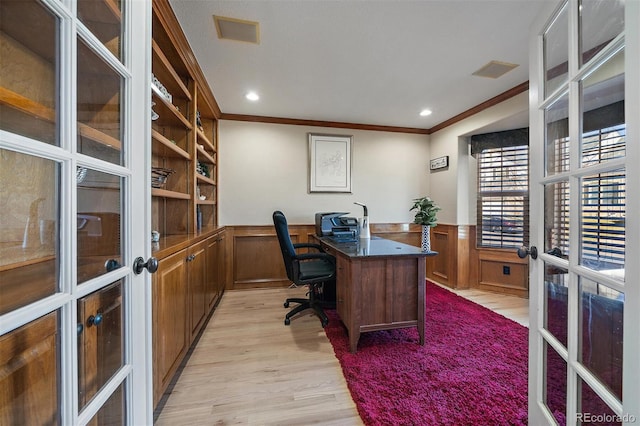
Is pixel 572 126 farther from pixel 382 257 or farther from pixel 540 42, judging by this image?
pixel 382 257

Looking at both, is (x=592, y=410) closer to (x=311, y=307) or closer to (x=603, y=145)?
(x=603, y=145)

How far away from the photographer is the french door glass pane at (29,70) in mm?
582

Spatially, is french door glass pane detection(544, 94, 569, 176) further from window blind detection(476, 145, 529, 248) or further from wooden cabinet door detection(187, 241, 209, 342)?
window blind detection(476, 145, 529, 248)

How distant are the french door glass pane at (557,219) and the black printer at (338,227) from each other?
5.91 ft

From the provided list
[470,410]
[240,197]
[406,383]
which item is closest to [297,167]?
[240,197]

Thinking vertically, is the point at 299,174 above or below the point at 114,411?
above

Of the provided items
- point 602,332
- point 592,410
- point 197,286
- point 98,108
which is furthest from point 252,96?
point 592,410

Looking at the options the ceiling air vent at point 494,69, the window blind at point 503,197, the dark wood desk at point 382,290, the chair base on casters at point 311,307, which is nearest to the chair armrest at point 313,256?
the dark wood desk at point 382,290

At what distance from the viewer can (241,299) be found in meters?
3.07

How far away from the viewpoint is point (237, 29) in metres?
1.79

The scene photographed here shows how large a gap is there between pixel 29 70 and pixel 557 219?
6.03ft

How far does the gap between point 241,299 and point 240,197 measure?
1349 mm

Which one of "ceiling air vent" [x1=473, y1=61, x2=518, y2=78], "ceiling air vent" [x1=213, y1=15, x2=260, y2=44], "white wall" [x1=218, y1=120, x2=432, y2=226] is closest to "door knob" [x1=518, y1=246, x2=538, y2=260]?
"ceiling air vent" [x1=473, y1=61, x2=518, y2=78]

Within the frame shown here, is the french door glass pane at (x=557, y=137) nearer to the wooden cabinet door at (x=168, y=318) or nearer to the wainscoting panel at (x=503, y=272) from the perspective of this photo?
the wooden cabinet door at (x=168, y=318)
